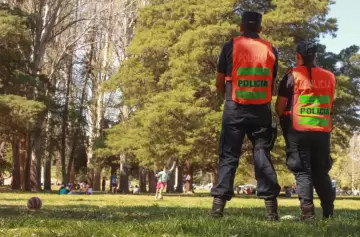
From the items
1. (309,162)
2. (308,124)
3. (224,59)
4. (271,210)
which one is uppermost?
(224,59)

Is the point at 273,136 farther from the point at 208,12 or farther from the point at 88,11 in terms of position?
the point at 88,11

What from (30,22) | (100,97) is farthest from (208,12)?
(100,97)

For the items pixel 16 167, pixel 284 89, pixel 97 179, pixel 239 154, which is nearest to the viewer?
pixel 239 154

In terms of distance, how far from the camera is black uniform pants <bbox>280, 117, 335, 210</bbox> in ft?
19.1

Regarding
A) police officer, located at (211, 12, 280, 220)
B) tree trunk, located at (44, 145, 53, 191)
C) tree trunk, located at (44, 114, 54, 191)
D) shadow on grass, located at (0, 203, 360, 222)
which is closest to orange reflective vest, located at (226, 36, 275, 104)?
police officer, located at (211, 12, 280, 220)

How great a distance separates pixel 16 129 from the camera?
29062 mm

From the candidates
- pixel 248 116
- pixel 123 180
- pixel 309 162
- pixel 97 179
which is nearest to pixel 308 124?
pixel 309 162

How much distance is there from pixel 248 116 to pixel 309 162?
997 mm

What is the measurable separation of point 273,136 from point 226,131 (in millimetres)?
493

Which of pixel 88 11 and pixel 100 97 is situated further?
pixel 100 97

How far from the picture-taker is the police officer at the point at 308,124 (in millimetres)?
5844

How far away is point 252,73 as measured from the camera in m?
5.45

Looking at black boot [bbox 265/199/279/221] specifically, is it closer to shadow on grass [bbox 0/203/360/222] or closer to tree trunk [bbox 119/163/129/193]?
shadow on grass [bbox 0/203/360/222]

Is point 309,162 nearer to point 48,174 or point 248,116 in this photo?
point 248,116
